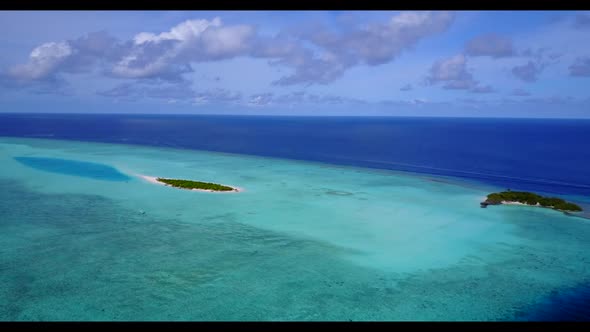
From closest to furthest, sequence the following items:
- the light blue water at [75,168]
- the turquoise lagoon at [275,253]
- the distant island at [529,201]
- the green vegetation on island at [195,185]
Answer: the turquoise lagoon at [275,253] → the distant island at [529,201] → the green vegetation on island at [195,185] → the light blue water at [75,168]

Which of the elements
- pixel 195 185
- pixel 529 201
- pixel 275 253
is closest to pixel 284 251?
pixel 275 253

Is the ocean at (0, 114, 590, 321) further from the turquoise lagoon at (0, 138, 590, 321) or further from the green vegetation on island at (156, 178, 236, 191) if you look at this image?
the green vegetation on island at (156, 178, 236, 191)

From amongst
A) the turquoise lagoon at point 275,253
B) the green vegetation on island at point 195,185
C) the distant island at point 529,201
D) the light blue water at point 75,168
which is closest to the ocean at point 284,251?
the turquoise lagoon at point 275,253

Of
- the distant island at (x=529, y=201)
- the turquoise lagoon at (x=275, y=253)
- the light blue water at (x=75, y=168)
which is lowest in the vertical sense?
the turquoise lagoon at (x=275, y=253)

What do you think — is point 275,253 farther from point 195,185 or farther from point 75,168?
point 75,168

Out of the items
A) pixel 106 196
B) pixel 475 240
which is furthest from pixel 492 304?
pixel 106 196

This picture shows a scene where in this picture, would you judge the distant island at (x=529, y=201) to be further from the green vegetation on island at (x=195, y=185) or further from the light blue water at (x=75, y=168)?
the light blue water at (x=75, y=168)
